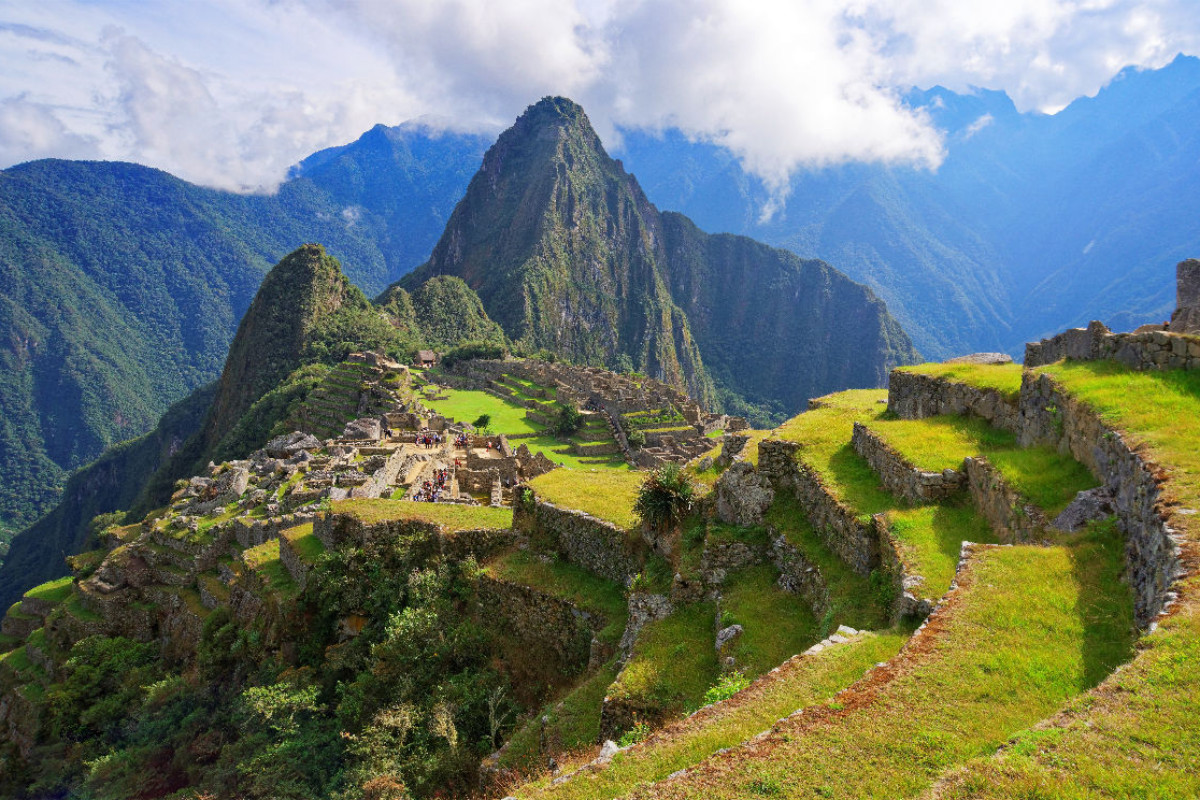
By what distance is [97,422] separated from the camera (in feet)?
479

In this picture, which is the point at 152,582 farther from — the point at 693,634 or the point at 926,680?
the point at 926,680

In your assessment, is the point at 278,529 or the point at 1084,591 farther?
the point at 278,529

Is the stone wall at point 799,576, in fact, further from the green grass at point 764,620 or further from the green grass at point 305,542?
the green grass at point 305,542

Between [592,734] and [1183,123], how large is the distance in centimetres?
27054

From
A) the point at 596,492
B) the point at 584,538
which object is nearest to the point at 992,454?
the point at 584,538

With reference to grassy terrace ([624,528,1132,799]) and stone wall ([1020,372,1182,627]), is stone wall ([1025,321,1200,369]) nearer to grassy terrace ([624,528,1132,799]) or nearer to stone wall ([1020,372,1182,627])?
stone wall ([1020,372,1182,627])

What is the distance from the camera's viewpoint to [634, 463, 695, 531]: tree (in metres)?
10.9

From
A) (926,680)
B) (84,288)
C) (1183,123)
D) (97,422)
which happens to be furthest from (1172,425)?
(1183,123)

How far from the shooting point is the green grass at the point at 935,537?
6.51 metres

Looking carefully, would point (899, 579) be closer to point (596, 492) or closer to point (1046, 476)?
point (1046, 476)

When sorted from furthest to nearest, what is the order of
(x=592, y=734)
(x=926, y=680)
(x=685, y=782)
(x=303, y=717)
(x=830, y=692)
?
1. (x=303, y=717)
2. (x=592, y=734)
3. (x=830, y=692)
4. (x=926, y=680)
5. (x=685, y=782)

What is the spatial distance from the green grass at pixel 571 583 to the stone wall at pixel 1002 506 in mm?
5783

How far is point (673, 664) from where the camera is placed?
810 cm

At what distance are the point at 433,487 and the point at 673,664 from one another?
15240 millimetres
